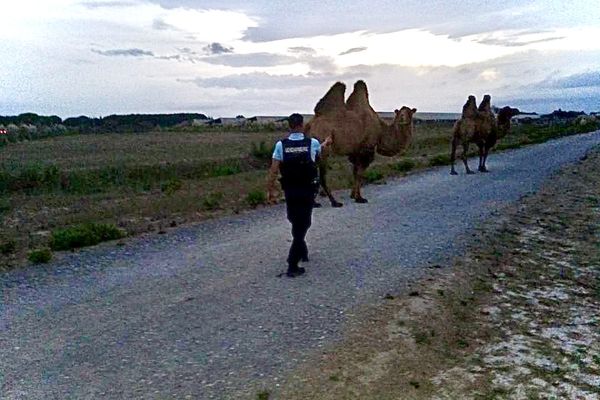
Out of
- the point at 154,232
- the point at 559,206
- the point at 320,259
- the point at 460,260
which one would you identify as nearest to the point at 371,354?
the point at 320,259

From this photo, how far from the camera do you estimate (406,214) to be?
47.2 ft

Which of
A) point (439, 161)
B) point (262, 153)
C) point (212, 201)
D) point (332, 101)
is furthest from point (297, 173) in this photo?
point (262, 153)

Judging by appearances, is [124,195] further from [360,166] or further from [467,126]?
[467,126]

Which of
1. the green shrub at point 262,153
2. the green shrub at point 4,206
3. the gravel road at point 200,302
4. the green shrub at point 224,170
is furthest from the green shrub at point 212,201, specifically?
the green shrub at point 262,153

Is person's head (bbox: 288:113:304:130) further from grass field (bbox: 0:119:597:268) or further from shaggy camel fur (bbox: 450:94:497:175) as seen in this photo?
shaggy camel fur (bbox: 450:94:497:175)

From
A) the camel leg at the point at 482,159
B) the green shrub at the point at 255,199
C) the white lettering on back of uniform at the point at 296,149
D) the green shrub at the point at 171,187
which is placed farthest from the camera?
the camel leg at the point at 482,159

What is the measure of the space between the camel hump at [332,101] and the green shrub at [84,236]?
5265mm

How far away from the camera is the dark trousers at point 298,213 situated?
8711 millimetres

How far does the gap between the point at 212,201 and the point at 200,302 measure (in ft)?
27.9

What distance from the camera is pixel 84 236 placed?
11.5 metres

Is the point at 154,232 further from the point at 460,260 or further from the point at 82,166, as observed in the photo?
the point at 82,166

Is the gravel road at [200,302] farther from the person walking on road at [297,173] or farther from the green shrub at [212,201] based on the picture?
the green shrub at [212,201]

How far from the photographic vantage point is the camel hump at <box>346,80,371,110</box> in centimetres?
1573

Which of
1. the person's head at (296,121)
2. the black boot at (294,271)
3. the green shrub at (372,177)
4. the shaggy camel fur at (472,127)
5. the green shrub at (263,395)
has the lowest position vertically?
the green shrub at (372,177)
